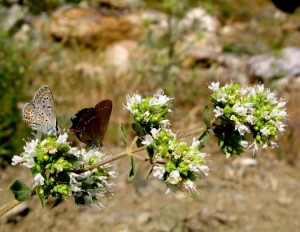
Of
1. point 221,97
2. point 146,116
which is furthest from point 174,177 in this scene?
point 221,97

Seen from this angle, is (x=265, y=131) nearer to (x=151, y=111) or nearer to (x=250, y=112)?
(x=250, y=112)

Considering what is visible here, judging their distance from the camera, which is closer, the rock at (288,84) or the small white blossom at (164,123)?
the small white blossom at (164,123)

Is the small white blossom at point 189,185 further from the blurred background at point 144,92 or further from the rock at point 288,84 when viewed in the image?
the rock at point 288,84

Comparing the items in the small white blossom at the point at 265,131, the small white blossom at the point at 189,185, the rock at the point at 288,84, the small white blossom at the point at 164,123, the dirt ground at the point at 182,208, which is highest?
the small white blossom at the point at 164,123

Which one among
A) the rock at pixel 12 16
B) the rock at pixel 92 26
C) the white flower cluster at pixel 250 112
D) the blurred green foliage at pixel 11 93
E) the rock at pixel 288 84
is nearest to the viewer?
the white flower cluster at pixel 250 112

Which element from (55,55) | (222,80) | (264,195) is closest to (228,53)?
(222,80)

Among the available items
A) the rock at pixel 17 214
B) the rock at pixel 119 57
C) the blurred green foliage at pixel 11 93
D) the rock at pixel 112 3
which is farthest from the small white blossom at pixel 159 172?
the rock at pixel 112 3

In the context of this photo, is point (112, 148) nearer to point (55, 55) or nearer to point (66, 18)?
point (55, 55)

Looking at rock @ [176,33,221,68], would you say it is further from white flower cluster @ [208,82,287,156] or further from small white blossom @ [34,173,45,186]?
small white blossom @ [34,173,45,186]
